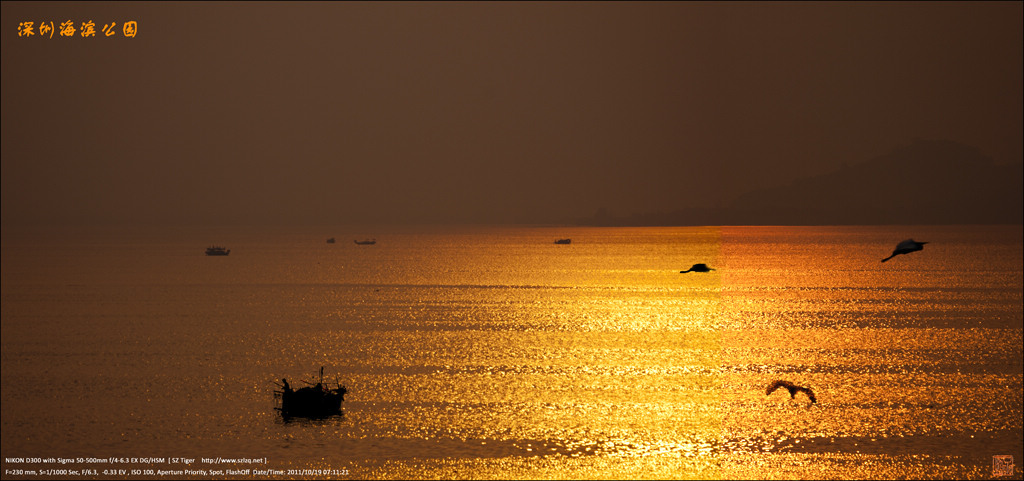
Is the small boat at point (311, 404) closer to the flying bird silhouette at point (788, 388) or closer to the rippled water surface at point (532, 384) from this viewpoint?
the rippled water surface at point (532, 384)

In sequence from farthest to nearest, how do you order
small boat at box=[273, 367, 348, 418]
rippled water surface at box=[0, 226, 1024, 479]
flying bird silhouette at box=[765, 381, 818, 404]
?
small boat at box=[273, 367, 348, 418] < rippled water surface at box=[0, 226, 1024, 479] < flying bird silhouette at box=[765, 381, 818, 404]

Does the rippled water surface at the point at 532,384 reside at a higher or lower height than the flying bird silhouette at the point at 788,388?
lower

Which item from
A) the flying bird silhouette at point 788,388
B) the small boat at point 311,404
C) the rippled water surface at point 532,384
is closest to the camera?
the flying bird silhouette at point 788,388

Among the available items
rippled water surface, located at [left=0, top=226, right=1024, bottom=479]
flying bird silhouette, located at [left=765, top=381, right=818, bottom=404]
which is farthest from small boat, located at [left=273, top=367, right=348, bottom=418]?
flying bird silhouette, located at [left=765, top=381, right=818, bottom=404]

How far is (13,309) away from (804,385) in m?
113

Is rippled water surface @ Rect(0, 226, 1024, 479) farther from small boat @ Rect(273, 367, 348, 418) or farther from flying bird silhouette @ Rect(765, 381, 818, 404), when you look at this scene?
flying bird silhouette @ Rect(765, 381, 818, 404)

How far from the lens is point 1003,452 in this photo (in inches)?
2133

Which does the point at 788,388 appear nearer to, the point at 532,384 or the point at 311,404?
the point at 532,384

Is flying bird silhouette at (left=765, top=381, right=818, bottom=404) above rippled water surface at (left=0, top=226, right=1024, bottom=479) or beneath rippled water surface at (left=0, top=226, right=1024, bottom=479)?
above

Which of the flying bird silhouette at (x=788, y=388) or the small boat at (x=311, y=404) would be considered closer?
the flying bird silhouette at (x=788, y=388)

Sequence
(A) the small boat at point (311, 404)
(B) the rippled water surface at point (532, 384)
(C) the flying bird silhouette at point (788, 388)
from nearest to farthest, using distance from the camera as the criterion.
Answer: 1. (C) the flying bird silhouette at point (788, 388)
2. (B) the rippled water surface at point (532, 384)
3. (A) the small boat at point (311, 404)

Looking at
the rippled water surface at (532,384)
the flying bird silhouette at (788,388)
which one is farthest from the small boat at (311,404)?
the flying bird silhouette at (788,388)

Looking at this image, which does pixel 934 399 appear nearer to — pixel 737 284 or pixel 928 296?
pixel 928 296

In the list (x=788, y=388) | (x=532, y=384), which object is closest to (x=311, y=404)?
(x=532, y=384)
